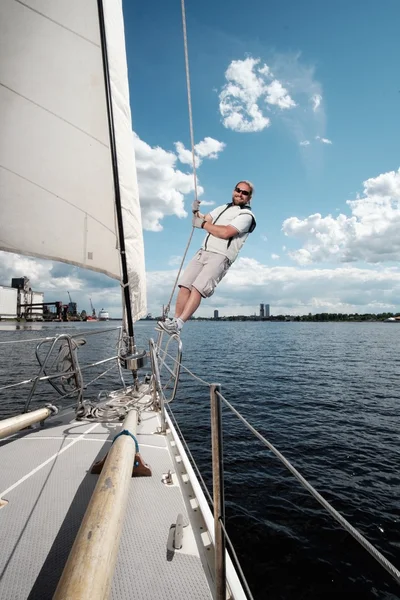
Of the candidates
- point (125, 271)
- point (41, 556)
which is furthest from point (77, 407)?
point (41, 556)

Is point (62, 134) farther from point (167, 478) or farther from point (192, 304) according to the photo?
point (167, 478)

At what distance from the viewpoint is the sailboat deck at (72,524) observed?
2.12 meters

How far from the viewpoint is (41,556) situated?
90.3 inches

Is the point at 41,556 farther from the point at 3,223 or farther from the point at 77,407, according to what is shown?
the point at 3,223

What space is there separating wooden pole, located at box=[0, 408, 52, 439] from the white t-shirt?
3.26 meters

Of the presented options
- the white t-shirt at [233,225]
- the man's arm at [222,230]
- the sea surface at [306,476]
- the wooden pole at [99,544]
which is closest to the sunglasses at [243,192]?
the white t-shirt at [233,225]

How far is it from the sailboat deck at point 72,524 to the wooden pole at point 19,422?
24 centimetres

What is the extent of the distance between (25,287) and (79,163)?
398ft

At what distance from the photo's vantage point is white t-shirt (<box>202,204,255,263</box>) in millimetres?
Result: 3768

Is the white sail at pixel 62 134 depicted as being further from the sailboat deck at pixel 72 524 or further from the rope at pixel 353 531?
the rope at pixel 353 531

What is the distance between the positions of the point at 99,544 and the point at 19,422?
115 inches

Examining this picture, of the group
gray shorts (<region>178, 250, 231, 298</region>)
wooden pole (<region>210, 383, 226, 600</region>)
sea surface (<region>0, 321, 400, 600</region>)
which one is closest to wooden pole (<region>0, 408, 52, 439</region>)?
sea surface (<region>0, 321, 400, 600</region>)

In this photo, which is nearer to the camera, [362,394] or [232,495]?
[232,495]

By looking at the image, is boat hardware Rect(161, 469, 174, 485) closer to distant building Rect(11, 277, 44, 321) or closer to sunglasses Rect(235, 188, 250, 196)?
sunglasses Rect(235, 188, 250, 196)
